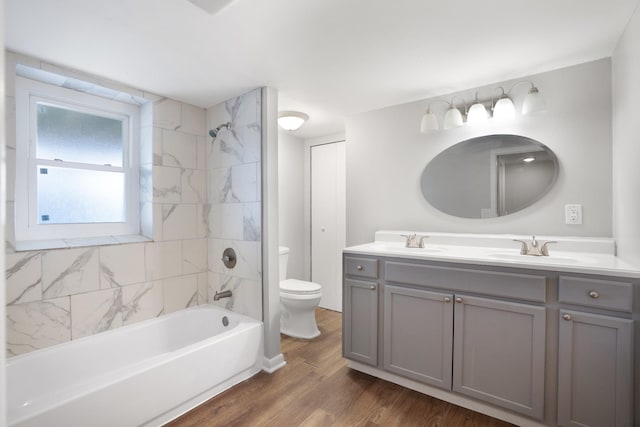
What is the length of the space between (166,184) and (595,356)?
2.94 meters

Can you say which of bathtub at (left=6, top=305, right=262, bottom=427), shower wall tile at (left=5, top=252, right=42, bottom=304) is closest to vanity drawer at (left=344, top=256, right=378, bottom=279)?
bathtub at (left=6, top=305, right=262, bottom=427)

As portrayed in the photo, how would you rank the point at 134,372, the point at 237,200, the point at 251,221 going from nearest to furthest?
the point at 134,372 → the point at 251,221 → the point at 237,200

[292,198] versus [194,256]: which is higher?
[292,198]

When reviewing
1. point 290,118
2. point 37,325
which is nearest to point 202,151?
point 290,118

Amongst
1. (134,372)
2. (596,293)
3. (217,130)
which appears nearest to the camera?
(596,293)

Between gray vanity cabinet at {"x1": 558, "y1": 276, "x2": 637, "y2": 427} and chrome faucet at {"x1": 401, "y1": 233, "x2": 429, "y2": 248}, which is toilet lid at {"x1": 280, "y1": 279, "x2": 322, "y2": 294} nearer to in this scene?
chrome faucet at {"x1": 401, "y1": 233, "x2": 429, "y2": 248}

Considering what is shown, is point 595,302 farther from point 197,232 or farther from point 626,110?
point 197,232

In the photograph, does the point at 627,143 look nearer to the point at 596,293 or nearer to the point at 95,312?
the point at 596,293

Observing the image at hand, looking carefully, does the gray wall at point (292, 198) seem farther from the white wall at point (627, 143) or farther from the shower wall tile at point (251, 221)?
the white wall at point (627, 143)

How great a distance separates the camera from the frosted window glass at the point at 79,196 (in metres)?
2.03

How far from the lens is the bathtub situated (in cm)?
140

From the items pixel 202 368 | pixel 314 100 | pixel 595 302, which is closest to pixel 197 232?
pixel 202 368

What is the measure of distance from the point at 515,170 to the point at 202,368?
2.49 m

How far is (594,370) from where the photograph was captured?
1.42 meters
